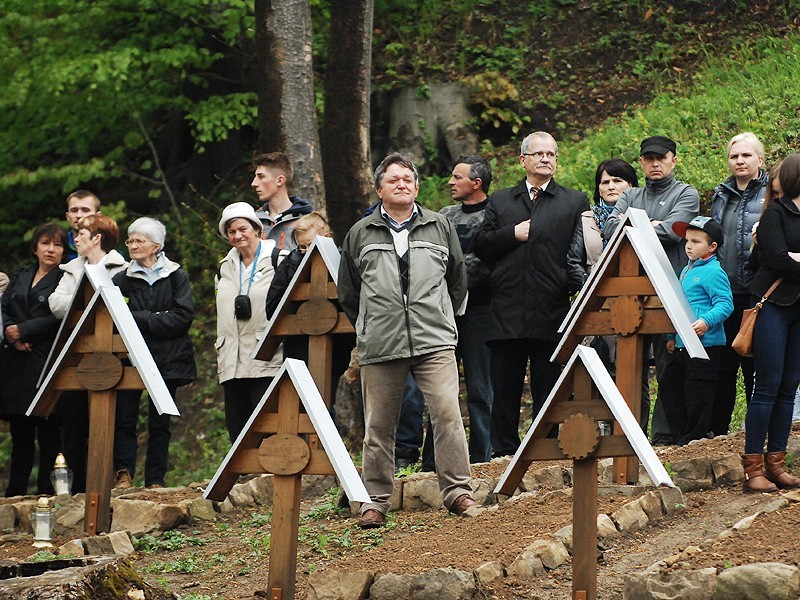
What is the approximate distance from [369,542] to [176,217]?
10845mm

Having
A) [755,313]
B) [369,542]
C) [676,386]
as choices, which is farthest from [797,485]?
[369,542]

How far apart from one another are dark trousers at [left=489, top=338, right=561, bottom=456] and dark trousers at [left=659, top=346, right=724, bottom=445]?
2.74 feet

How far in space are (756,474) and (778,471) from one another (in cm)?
15

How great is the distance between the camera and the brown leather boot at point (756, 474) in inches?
302

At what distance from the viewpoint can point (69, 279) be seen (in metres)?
10.0

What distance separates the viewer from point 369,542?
7.69 metres

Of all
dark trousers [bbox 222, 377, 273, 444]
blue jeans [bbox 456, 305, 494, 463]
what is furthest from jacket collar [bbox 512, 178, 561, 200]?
dark trousers [bbox 222, 377, 273, 444]

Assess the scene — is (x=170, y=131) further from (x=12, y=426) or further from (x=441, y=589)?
(x=441, y=589)

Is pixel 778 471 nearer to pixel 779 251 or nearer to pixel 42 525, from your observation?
pixel 779 251

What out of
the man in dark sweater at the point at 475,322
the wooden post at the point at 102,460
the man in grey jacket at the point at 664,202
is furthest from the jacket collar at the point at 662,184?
the wooden post at the point at 102,460

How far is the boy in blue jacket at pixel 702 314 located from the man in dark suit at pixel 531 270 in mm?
765

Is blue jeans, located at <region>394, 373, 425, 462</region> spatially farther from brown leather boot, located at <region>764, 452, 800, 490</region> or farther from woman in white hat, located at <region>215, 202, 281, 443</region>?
brown leather boot, located at <region>764, 452, 800, 490</region>

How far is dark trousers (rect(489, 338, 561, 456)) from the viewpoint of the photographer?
9.03 metres

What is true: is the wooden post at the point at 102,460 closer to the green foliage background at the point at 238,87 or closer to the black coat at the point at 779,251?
the black coat at the point at 779,251
